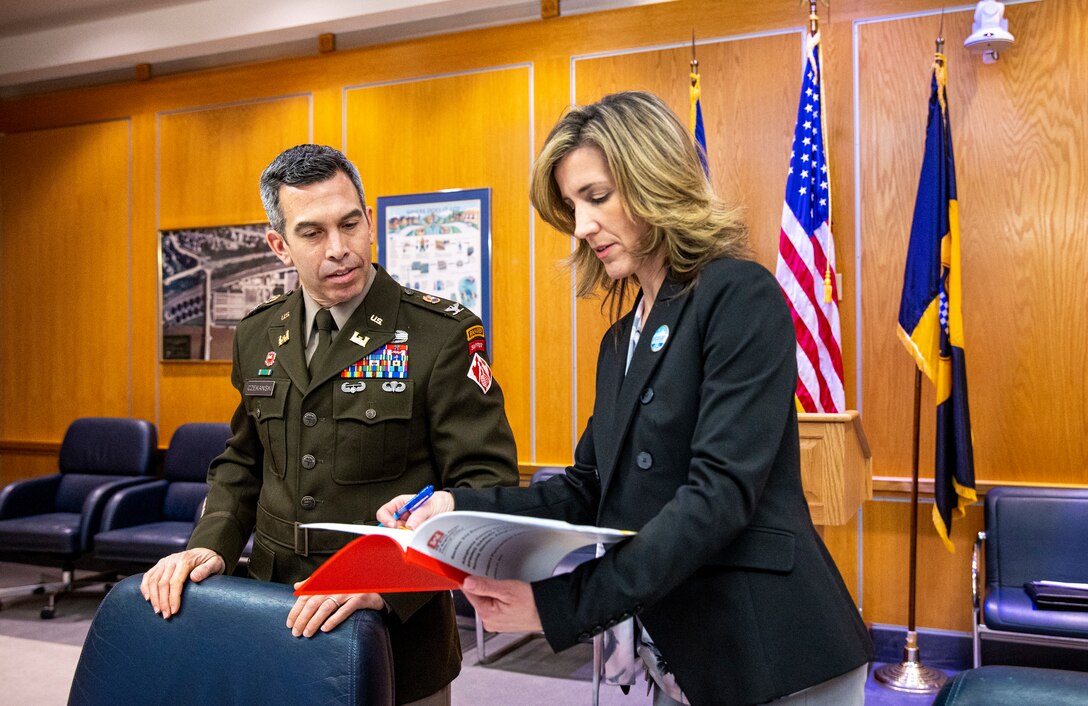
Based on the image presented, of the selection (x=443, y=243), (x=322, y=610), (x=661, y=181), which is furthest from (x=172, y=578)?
(x=443, y=243)

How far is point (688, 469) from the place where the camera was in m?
1.25

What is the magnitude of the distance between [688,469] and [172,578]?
828 mm

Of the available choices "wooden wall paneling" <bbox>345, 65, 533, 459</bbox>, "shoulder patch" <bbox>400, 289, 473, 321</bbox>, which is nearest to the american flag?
"wooden wall paneling" <bbox>345, 65, 533, 459</bbox>

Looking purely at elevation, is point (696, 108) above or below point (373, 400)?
above

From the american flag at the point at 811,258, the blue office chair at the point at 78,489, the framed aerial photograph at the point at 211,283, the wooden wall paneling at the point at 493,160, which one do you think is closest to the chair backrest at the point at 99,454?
the blue office chair at the point at 78,489

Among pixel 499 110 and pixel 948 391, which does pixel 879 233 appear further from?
pixel 499 110

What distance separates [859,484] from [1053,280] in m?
1.34

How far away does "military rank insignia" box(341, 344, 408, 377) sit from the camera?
67.4 inches

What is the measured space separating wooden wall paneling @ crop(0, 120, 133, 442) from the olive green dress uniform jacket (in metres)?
5.16

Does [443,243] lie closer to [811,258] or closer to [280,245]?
[811,258]

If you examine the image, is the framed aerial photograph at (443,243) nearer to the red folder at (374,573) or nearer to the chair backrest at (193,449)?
the chair backrest at (193,449)

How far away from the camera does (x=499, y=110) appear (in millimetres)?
5238

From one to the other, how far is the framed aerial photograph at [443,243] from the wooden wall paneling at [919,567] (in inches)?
92.1

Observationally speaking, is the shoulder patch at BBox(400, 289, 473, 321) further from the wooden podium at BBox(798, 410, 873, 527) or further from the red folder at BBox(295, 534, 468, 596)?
the wooden podium at BBox(798, 410, 873, 527)
